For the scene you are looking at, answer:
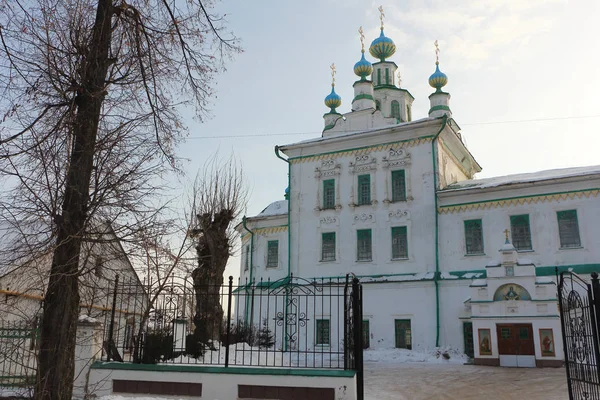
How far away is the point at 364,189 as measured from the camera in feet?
77.8

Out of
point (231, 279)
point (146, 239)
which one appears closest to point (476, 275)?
point (231, 279)

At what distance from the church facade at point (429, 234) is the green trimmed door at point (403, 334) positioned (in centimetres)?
4

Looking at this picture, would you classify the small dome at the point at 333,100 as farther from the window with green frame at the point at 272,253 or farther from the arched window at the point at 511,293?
the arched window at the point at 511,293

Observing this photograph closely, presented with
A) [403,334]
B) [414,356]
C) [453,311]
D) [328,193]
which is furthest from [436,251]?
[328,193]

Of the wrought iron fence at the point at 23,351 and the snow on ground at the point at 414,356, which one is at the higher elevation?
the wrought iron fence at the point at 23,351

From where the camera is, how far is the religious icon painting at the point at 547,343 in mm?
16584

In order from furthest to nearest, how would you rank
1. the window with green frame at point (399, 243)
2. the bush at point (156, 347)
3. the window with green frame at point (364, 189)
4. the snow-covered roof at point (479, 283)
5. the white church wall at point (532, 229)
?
the window with green frame at point (364, 189) < the window with green frame at point (399, 243) < the white church wall at point (532, 229) < the snow-covered roof at point (479, 283) < the bush at point (156, 347)

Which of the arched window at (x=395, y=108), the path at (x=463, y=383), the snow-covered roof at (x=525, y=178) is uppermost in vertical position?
the arched window at (x=395, y=108)

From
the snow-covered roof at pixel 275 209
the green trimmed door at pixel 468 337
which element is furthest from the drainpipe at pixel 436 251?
the snow-covered roof at pixel 275 209

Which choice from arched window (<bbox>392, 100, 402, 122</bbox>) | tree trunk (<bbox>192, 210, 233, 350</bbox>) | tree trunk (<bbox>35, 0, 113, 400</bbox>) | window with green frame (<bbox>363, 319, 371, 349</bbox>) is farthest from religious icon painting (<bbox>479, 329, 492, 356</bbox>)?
tree trunk (<bbox>35, 0, 113, 400</bbox>)

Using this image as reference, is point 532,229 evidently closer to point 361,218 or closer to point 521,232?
point 521,232

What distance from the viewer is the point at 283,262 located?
25.4m

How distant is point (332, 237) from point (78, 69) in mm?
18708

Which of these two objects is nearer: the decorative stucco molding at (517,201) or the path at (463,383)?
the path at (463,383)
